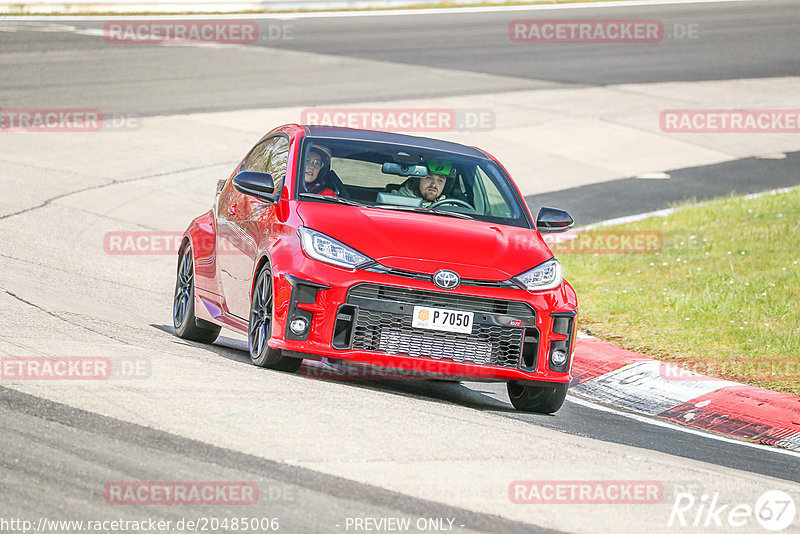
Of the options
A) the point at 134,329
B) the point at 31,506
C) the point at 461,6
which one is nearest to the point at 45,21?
the point at 461,6

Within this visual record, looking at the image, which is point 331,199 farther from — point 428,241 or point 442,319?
point 442,319

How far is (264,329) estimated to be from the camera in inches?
315

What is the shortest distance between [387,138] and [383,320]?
6.90 ft

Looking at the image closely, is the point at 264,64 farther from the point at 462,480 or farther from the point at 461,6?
the point at 462,480

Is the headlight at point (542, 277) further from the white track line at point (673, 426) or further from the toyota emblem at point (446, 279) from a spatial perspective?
the white track line at point (673, 426)

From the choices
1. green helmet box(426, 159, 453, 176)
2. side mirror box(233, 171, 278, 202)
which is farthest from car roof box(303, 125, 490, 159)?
side mirror box(233, 171, 278, 202)

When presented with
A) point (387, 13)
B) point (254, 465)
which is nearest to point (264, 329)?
point (254, 465)

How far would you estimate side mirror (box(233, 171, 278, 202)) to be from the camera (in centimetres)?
828

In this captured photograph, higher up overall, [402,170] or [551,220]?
[402,170]

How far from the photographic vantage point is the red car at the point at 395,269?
24.7ft

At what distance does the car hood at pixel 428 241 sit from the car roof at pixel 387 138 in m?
0.92

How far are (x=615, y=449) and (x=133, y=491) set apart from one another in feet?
9.53

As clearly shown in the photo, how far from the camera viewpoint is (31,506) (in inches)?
197

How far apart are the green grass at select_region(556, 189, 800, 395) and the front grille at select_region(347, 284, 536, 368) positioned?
3.03 m
